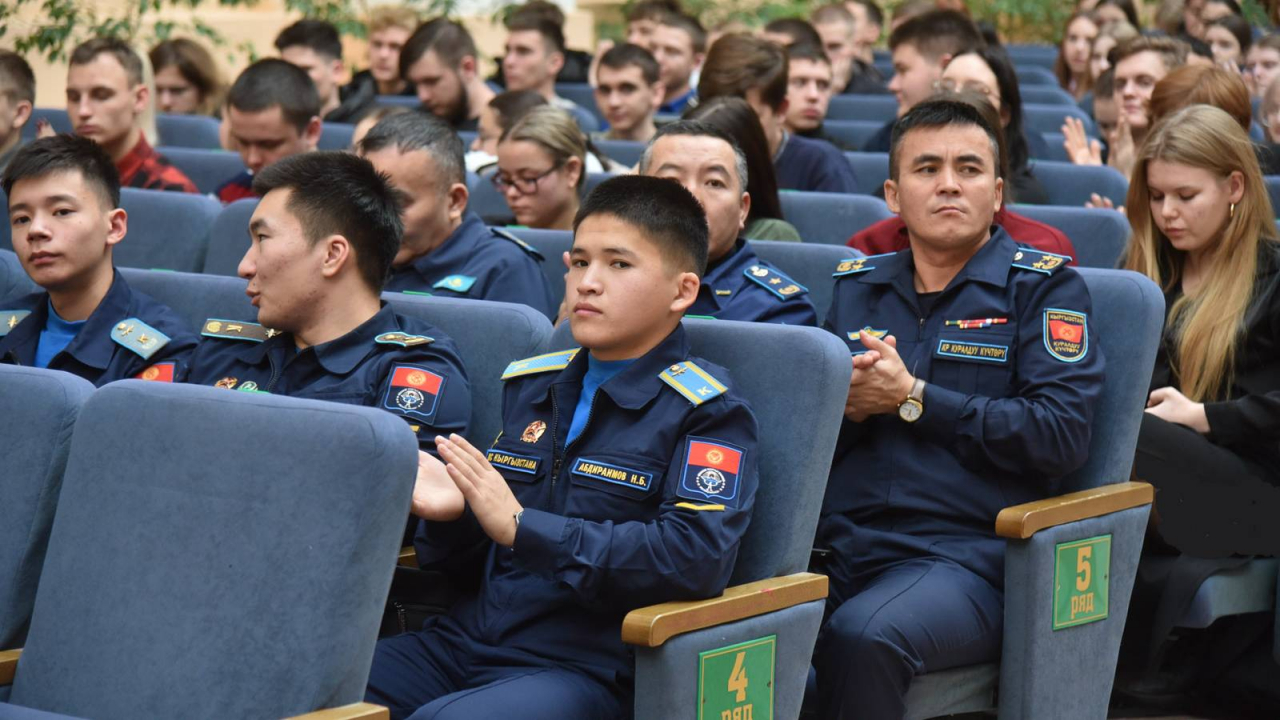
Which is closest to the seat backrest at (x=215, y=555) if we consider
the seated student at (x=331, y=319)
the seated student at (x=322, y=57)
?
the seated student at (x=331, y=319)

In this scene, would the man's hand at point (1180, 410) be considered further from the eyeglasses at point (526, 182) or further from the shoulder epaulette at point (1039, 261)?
the eyeglasses at point (526, 182)

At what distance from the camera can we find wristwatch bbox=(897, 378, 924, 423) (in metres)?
2.52

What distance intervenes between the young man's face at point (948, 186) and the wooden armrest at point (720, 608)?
2.43ft

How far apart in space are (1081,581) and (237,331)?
1.46m

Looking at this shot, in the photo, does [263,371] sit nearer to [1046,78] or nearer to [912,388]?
[912,388]

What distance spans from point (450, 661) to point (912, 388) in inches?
33.4

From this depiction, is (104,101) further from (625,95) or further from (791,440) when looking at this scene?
(791,440)

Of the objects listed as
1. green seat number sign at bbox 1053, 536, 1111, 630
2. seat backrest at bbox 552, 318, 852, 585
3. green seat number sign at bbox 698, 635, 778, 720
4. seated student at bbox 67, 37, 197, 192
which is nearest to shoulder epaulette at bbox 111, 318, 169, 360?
seat backrest at bbox 552, 318, 852, 585

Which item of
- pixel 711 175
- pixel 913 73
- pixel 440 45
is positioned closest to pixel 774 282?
pixel 711 175

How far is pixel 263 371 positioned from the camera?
2607 mm

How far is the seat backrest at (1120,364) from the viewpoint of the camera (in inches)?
102

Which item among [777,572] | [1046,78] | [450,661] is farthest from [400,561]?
[1046,78]

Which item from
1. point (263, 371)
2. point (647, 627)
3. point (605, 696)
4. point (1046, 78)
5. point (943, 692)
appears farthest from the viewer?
point (1046, 78)

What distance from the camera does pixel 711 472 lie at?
83.0 inches
